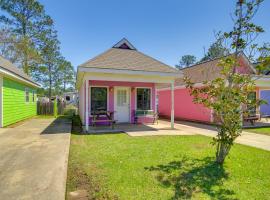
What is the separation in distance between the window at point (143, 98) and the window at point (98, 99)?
223 cm

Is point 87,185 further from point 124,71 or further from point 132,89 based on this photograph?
point 132,89

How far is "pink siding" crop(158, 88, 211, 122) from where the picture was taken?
1434 centimetres

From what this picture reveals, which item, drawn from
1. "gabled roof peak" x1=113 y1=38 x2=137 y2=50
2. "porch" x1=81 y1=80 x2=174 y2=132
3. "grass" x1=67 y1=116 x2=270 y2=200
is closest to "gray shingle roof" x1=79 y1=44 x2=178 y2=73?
"gabled roof peak" x1=113 y1=38 x2=137 y2=50

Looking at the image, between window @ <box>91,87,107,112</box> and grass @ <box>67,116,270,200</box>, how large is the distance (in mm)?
5240

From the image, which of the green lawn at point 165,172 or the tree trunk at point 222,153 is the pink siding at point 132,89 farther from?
the tree trunk at point 222,153

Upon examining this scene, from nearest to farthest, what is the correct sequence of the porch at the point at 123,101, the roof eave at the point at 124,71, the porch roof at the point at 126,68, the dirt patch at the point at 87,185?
the dirt patch at the point at 87,185
the roof eave at the point at 124,71
the porch roof at the point at 126,68
the porch at the point at 123,101

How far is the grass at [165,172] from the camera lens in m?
3.48

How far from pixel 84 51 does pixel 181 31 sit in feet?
44.5

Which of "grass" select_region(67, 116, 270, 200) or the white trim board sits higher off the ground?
the white trim board

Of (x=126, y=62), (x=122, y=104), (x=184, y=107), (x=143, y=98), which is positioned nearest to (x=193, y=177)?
(x=126, y=62)

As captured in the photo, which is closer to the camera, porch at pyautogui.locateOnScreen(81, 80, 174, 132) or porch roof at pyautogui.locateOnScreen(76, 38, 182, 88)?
porch roof at pyautogui.locateOnScreen(76, 38, 182, 88)

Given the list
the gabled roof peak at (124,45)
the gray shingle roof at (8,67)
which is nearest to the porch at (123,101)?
the gabled roof peak at (124,45)

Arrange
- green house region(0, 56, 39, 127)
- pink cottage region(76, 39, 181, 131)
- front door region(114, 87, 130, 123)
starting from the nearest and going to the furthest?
pink cottage region(76, 39, 181, 131), green house region(0, 56, 39, 127), front door region(114, 87, 130, 123)

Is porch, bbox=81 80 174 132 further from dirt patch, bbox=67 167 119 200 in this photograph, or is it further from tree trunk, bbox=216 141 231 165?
dirt patch, bbox=67 167 119 200
